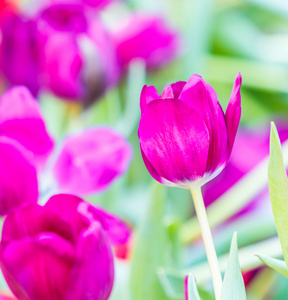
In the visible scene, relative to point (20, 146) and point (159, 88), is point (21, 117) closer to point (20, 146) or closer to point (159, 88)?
point (20, 146)

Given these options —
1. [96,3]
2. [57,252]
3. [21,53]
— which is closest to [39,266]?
[57,252]

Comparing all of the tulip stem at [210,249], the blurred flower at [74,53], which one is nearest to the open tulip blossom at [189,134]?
the tulip stem at [210,249]

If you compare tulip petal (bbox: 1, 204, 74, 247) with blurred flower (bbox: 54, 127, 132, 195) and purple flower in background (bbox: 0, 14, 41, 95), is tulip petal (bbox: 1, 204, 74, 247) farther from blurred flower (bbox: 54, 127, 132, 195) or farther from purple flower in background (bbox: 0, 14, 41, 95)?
purple flower in background (bbox: 0, 14, 41, 95)

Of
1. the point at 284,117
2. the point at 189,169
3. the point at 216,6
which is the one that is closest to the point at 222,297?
the point at 189,169

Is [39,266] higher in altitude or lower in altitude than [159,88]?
higher

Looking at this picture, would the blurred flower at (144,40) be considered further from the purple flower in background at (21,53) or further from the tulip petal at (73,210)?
the tulip petal at (73,210)

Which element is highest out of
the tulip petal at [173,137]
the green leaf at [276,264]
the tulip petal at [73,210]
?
the tulip petal at [173,137]
